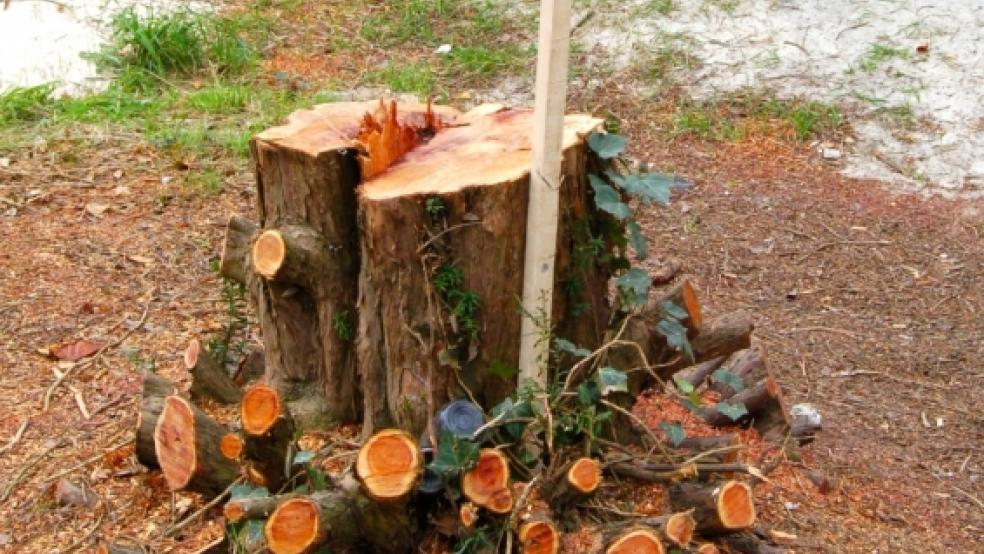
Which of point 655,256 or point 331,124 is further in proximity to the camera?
point 655,256

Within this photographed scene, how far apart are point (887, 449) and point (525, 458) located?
76.7 inches

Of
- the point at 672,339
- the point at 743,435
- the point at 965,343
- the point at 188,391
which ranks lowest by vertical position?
the point at 965,343

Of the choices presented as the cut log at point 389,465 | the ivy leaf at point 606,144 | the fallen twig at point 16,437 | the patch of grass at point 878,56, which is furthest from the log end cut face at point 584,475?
the patch of grass at point 878,56

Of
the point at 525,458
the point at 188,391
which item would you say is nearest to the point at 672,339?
the point at 525,458

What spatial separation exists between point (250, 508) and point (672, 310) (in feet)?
4.27

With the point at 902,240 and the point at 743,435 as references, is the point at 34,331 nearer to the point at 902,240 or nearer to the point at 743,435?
the point at 743,435

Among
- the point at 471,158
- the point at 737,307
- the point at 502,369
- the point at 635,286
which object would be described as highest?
the point at 471,158

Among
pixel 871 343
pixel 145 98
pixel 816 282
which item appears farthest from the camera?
pixel 145 98

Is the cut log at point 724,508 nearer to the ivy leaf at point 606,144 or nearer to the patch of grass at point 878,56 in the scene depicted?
the ivy leaf at point 606,144

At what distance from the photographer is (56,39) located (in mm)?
7434

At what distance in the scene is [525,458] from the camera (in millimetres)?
3115

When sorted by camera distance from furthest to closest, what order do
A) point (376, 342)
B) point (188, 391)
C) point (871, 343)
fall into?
point (871, 343)
point (188, 391)
point (376, 342)

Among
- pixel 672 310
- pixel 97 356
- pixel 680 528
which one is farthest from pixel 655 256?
pixel 680 528

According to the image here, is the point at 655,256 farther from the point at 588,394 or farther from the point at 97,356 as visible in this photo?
the point at 588,394
